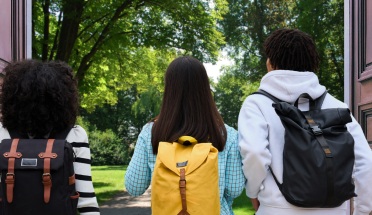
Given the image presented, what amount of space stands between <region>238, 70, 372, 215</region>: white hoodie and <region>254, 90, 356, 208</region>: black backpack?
6cm

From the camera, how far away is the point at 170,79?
257 cm

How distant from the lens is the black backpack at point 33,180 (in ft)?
7.49

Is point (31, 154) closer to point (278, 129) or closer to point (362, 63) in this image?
point (278, 129)

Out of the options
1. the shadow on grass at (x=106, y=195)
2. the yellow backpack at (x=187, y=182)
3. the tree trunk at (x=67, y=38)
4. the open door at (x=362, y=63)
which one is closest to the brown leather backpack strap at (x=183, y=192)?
the yellow backpack at (x=187, y=182)

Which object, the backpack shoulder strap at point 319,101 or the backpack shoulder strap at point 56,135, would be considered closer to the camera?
the backpack shoulder strap at point 56,135

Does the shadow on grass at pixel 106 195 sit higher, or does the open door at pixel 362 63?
the open door at pixel 362 63

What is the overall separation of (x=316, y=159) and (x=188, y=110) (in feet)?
2.16

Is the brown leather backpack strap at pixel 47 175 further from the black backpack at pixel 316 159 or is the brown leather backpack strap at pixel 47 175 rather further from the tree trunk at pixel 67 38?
the tree trunk at pixel 67 38

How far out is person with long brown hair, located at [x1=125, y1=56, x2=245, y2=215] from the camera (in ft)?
8.19

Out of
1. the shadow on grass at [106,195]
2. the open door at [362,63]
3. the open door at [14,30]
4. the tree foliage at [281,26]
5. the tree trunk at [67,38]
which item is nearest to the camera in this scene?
the open door at [14,30]

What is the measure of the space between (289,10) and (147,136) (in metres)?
20.5

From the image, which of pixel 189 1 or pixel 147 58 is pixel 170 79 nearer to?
pixel 189 1

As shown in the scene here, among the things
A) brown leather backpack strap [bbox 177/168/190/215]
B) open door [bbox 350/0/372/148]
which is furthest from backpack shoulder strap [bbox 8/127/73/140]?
Answer: open door [bbox 350/0/372/148]

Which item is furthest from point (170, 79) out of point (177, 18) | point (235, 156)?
point (177, 18)
